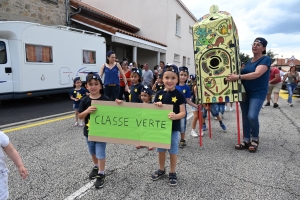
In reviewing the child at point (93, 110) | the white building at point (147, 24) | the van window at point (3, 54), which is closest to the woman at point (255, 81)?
the child at point (93, 110)

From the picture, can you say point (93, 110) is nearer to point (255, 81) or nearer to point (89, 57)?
point (255, 81)

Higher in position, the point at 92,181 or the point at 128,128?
the point at 128,128

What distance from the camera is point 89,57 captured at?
398 inches

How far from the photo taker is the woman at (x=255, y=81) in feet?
12.1

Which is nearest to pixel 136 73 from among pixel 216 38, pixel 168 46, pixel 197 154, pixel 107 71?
pixel 107 71

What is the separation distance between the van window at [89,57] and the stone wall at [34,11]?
337cm

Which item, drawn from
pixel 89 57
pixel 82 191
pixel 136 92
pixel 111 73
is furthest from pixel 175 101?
pixel 89 57

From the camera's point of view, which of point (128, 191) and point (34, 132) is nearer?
point (128, 191)

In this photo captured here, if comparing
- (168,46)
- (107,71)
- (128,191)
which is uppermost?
(168,46)

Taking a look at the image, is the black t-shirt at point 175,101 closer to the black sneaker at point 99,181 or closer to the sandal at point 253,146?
the black sneaker at point 99,181

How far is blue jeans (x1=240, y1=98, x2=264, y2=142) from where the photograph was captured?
3838mm

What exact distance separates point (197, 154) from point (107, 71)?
9.05 ft

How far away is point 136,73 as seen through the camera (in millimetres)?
4520

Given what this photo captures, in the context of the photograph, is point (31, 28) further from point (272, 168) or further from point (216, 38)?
point (272, 168)
